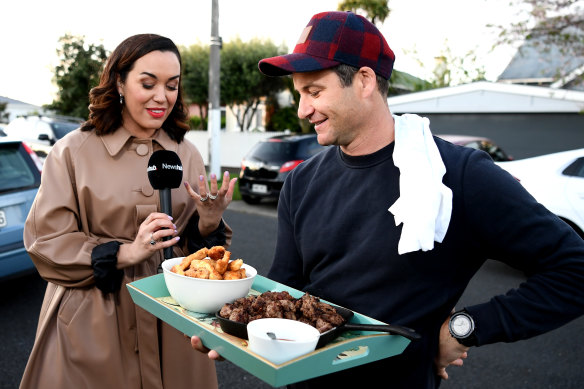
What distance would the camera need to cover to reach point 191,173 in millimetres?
2402

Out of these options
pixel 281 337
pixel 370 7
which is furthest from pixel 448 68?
pixel 281 337

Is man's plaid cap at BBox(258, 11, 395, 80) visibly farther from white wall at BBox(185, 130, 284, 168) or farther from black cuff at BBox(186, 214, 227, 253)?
white wall at BBox(185, 130, 284, 168)

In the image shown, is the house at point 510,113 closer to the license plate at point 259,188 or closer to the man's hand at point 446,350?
the license plate at point 259,188

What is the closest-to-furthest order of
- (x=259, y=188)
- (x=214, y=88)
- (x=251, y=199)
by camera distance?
(x=259, y=188) < (x=251, y=199) < (x=214, y=88)

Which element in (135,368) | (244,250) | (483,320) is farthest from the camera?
(244,250)

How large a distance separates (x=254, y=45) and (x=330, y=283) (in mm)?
24405

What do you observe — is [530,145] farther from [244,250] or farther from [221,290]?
[221,290]

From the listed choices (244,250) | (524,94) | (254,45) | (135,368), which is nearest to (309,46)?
(135,368)

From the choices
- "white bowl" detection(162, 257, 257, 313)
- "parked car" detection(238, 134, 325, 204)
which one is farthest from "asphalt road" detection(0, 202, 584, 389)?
"parked car" detection(238, 134, 325, 204)

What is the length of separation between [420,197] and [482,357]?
332cm

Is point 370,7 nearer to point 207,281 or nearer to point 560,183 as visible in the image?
point 560,183

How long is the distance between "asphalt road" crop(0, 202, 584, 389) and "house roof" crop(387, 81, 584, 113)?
12.8m

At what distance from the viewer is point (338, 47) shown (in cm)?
164

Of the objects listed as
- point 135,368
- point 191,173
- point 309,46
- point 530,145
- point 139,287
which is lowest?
point 530,145
